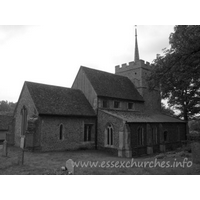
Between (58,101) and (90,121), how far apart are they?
4508 millimetres

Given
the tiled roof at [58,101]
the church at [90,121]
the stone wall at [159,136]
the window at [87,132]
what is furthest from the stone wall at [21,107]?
the stone wall at [159,136]

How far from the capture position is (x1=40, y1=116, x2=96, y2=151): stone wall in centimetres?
1900

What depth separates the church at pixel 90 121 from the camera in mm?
19078

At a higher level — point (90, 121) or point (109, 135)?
point (90, 121)

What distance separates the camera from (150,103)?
101 ft

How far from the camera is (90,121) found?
74.4ft

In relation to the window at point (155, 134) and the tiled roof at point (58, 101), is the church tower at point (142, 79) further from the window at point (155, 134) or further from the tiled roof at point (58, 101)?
the tiled roof at point (58, 101)

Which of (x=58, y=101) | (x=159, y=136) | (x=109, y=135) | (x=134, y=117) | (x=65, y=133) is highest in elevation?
(x=58, y=101)

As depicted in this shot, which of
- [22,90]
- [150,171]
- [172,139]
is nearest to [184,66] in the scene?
[150,171]

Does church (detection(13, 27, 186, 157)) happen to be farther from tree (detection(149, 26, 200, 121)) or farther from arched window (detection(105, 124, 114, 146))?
tree (detection(149, 26, 200, 121))

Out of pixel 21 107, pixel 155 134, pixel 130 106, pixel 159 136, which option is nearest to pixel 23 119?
pixel 21 107

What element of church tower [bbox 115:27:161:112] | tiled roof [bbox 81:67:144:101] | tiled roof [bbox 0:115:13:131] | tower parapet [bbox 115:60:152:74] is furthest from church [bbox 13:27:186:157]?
tiled roof [bbox 0:115:13:131]

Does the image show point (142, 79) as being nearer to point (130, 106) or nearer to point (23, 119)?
point (130, 106)

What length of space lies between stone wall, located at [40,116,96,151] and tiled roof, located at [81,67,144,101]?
4559 millimetres
